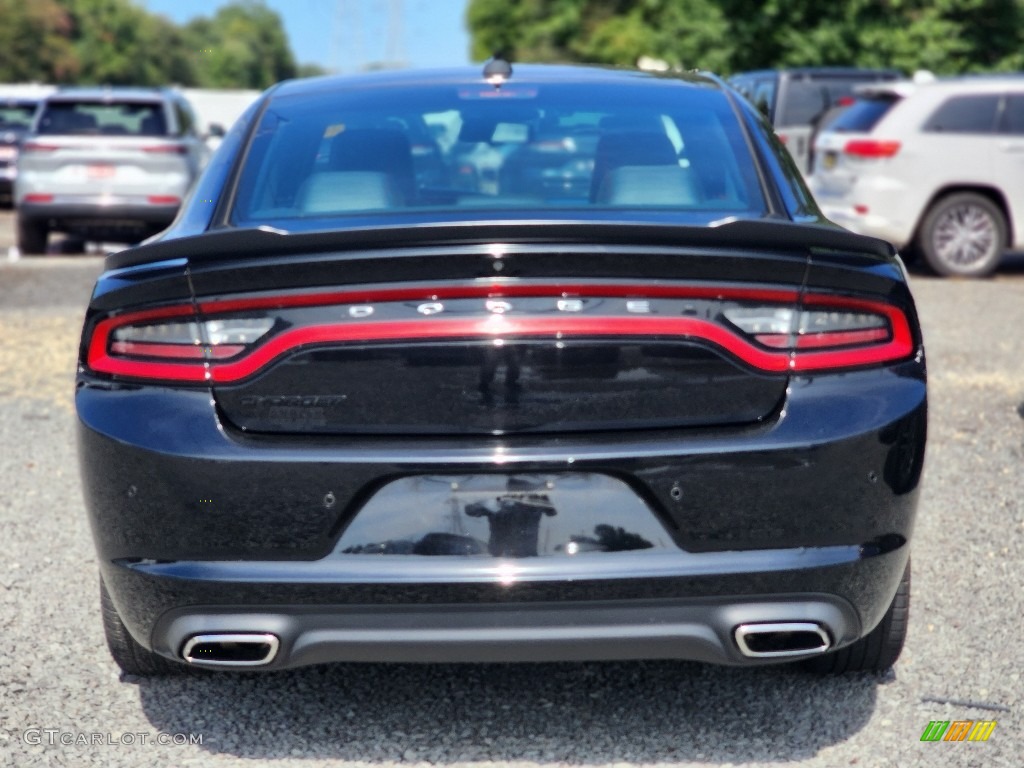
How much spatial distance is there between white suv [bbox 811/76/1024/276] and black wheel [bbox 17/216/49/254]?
8182 millimetres

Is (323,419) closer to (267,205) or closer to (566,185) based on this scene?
(267,205)

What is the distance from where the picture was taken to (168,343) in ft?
10.2

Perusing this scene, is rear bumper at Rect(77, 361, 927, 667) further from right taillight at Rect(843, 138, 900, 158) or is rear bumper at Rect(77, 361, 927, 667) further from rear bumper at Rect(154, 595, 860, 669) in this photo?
right taillight at Rect(843, 138, 900, 158)

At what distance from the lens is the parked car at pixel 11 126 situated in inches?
875

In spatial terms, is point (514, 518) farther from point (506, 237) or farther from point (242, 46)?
point (242, 46)

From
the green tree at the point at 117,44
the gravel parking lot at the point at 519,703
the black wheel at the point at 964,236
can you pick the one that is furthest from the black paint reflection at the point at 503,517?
the green tree at the point at 117,44

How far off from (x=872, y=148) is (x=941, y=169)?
Answer: 2.01 feet

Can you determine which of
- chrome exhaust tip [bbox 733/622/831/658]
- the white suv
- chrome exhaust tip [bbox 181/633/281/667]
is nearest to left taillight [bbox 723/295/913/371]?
chrome exhaust tip [bbox 733/622/831/658]

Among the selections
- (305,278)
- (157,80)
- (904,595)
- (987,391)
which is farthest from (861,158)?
(157,80)

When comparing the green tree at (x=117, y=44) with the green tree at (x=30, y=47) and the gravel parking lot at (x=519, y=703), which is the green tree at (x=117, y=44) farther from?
the gravel parking lot at (x=519, y=703)

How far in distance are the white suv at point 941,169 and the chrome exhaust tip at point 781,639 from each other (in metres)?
10.2

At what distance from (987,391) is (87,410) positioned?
580 cm

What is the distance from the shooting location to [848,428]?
3084 millimetres

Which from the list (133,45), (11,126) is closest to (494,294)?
(11,126)
